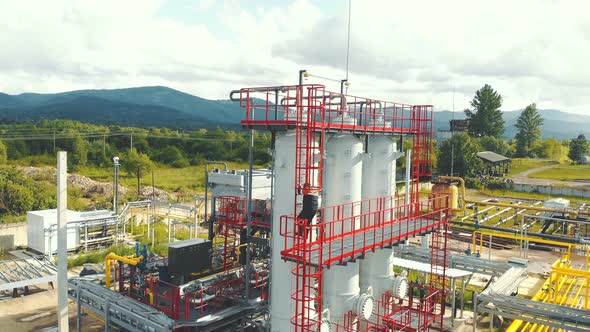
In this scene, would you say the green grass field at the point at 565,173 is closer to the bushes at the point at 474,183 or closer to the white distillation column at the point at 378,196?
the bushes at the point at 474,183

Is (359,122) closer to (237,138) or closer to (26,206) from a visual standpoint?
(26,206)

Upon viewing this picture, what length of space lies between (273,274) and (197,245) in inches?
123

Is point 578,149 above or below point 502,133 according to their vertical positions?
below

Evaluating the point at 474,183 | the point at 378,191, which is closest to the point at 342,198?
the point at 378,191

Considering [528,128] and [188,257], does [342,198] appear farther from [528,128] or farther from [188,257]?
[528,128]

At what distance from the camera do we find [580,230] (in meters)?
28.2

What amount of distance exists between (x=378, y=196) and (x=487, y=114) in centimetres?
7993

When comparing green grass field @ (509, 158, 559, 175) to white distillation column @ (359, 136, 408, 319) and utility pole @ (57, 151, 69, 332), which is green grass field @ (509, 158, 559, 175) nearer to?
white distillation column @ (359, 136, 408, 319)

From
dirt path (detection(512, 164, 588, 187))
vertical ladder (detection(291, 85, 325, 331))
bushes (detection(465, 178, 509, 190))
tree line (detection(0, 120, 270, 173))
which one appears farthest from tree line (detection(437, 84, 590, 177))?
vertical ladder (detection(291, 85, 325, 331))

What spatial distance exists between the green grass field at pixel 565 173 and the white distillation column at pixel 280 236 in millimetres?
62509

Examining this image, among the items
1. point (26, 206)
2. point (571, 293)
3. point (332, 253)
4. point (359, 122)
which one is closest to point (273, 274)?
point (332, 253)

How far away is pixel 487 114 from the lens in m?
84.6

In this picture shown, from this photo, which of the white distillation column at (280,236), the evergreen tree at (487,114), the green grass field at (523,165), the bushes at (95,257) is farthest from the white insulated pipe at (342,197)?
the evergreen tree at (487,114)

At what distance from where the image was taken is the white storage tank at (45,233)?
68.5 ft
